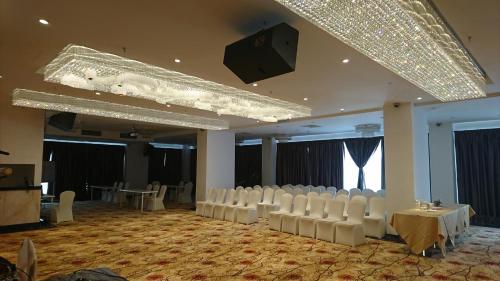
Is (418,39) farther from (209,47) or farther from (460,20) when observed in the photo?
(209,47)

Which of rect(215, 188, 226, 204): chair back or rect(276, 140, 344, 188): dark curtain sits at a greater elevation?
rect(276, 140, 344, 188): dark curtain

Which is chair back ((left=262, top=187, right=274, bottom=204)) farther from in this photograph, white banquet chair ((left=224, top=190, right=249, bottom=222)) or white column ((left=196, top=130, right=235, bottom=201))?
white column ((left=196, top=130, right=235, bottom=201))

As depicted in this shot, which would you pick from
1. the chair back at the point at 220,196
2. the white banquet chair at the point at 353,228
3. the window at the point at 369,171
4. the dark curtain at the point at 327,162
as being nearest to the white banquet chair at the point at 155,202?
the chair back at the point at 220,196

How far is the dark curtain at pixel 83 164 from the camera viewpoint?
1525cm

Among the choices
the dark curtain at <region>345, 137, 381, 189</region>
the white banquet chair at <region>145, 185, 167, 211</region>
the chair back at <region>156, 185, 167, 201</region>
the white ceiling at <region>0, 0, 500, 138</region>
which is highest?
the white ceiling at <region>0, 0, 500, 138</region>

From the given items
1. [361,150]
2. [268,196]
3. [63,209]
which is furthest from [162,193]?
[361,150]

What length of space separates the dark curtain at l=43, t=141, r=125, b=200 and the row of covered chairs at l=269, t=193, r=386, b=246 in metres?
12.1

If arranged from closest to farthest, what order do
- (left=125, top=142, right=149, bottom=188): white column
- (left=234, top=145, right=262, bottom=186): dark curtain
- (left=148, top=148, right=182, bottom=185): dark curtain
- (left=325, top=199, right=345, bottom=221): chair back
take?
(left=325, top=199, right=345, bottom=221): chair back → (left=125, top=142, right=149, bottom=188): white column → (left=234, top=145, right=262, bottom=186): dark curtain → (left=148, top=148, right=182, bottom=185): dark curtain

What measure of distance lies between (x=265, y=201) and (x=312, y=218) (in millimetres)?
3223

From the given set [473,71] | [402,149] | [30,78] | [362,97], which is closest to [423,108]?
[402,149]

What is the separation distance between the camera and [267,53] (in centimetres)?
308

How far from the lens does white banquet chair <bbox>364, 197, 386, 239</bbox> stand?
706cm

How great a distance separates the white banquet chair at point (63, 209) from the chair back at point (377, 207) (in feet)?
26.8

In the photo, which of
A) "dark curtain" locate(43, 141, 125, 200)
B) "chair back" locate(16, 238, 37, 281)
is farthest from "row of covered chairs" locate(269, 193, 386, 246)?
"dark curtain" locate(43, 141, 125, 200)
